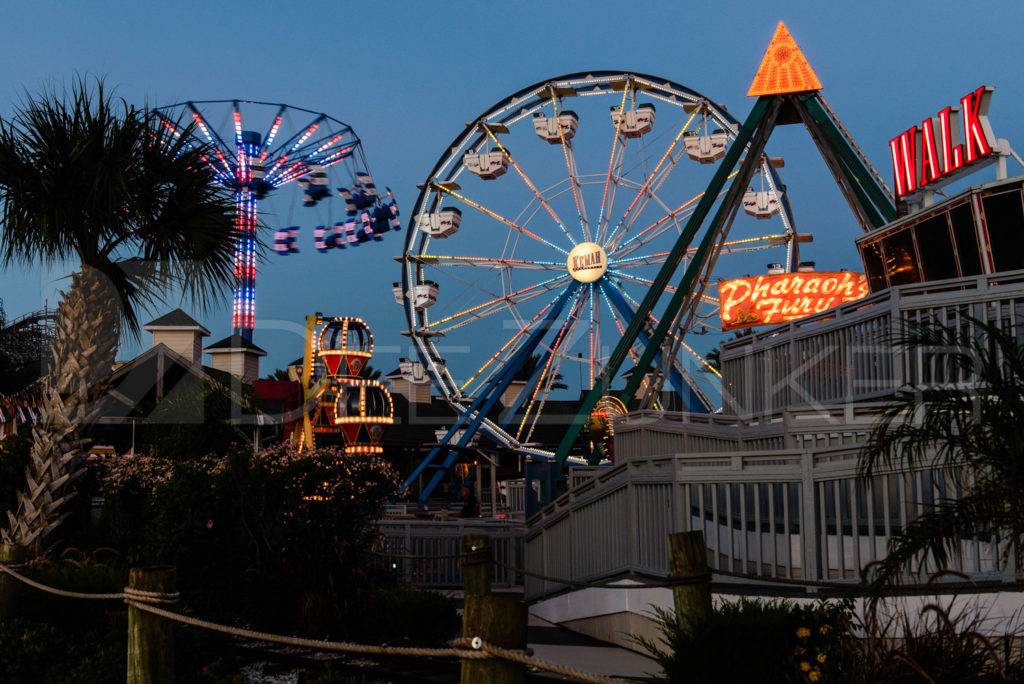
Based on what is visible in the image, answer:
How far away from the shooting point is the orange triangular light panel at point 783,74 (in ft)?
71.9

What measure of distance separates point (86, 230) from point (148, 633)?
727 centimetres

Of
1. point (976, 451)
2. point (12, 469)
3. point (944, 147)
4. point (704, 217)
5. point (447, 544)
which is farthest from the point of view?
point (704, 217)

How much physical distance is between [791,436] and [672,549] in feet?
21.6

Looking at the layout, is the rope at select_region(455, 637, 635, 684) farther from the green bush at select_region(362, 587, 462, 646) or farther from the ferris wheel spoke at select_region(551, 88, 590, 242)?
the ferris wheel spoke at select_region(551, 88, 590, 242)

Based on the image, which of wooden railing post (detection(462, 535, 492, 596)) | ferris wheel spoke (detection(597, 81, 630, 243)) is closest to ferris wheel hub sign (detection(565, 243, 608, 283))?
ferris wheel spoke (detection(597, 81, 630, 243))

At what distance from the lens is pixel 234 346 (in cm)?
4719

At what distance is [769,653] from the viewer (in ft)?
19.0

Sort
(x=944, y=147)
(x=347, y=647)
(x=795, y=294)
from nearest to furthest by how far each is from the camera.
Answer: (x=347, y=647), (x=944, y=147), (x=795, y=294)

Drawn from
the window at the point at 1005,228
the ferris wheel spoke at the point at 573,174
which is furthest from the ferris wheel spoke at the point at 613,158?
the window at the point at 1005,228

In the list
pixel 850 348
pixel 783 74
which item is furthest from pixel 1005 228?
pixel 783 74

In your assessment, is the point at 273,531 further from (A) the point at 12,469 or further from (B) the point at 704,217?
(B) the point at 704,217

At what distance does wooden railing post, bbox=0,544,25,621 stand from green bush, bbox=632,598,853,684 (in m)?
5.81

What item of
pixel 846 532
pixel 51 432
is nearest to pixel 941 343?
pixel 846 532

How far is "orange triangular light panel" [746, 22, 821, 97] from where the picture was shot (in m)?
21.9
